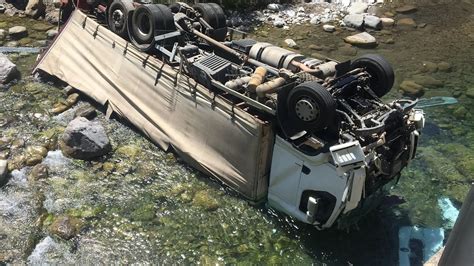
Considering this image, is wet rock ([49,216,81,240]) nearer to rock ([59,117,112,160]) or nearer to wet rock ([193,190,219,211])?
rock ([59,117,112,160])

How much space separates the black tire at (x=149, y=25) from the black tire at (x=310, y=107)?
357 cm

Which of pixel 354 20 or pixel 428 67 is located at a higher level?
pixel 354 20

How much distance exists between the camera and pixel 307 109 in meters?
7.15

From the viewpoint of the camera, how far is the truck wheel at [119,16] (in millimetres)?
10272

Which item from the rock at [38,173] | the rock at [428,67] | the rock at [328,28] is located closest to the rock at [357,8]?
the rock at [328,28]

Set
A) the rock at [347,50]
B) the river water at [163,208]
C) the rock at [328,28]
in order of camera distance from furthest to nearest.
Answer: the rock at [328,28] < the rock at [347,50] < the river water at [163,208]

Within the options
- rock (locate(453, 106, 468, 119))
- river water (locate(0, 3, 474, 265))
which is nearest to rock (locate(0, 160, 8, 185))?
river water (locate(0, 3, 474, 265))

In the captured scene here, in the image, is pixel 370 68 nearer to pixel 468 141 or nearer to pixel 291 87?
pixel 291 87

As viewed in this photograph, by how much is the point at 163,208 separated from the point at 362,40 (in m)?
9.26

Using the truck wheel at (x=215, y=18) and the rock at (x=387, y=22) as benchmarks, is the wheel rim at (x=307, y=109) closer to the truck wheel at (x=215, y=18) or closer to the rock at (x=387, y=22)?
the truck wheel at (x=215, y=18)

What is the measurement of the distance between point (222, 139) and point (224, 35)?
2.89 metres

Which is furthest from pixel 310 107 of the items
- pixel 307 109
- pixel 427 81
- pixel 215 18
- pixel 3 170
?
pixel 427 81

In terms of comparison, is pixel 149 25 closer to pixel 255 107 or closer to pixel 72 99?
pixel 72 99

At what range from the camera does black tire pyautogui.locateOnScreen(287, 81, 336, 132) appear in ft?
22.8
